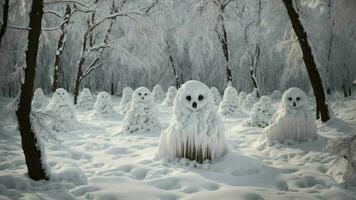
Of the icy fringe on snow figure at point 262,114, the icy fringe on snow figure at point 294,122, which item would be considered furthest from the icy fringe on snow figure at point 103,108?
the icy fringe on snow figure at point 294,122

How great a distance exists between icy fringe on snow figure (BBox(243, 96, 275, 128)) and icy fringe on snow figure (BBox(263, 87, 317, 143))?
267 cm

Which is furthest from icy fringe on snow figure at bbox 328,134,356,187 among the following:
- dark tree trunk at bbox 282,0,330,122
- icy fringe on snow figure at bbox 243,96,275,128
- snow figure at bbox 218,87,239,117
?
snow figure at bbox 218,87,239,117

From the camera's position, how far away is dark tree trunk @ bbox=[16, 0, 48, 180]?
4.95m

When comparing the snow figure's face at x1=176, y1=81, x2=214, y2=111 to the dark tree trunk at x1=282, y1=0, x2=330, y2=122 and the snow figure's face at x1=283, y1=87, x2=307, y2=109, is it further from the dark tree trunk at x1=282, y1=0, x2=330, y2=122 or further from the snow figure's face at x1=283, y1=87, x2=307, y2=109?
the dark tree trunk at x1=282, y1=0, x2=330, y2=122

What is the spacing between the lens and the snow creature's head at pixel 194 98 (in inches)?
251

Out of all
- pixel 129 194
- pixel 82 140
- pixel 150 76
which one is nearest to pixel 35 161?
pixel 129 194

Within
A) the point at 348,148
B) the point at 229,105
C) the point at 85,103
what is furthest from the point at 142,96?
the point at 85,103

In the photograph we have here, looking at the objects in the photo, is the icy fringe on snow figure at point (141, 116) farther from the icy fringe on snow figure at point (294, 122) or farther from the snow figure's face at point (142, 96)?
the icy fringe on snow figure at point (294, 122)

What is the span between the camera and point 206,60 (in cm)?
2427

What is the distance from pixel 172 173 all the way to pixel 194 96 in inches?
63.6

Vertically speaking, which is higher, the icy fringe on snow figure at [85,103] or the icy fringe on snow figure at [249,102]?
the icy fringe on snow figure at [249,102]

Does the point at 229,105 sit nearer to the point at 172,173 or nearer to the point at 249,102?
the point at 249,102

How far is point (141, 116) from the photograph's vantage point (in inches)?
414

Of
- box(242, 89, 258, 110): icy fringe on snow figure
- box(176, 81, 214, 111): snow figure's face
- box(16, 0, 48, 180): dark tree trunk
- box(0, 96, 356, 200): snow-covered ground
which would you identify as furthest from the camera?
box(242, 89, 258, 110): icy fringe on snow figure
